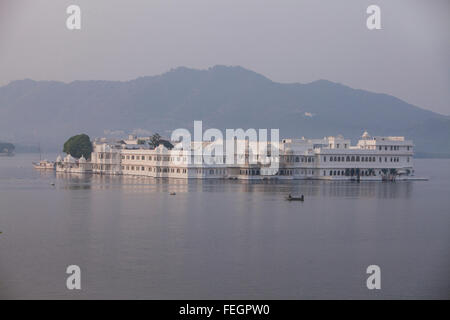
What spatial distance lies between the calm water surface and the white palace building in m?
16.8

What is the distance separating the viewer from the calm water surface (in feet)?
75.3

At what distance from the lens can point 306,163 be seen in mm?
71188

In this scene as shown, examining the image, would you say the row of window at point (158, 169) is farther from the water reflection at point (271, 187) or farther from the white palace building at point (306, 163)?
the water reflection at point (271, 187)

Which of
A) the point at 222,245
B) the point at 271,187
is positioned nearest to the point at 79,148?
the point at 271,187

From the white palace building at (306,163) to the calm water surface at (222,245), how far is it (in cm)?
1681

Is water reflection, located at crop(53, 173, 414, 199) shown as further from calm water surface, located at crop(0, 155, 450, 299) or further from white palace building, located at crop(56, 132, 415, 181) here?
calm water surface, located at crop(0, 155, 450, 299)

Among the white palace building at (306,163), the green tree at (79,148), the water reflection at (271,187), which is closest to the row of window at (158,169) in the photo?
the white palace building at (306,163)

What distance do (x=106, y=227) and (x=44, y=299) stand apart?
12845 millimetres

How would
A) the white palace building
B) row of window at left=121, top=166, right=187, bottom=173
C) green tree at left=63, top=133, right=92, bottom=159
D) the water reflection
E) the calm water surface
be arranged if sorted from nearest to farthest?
1. the calm water surface
2. the water reflection
3. the white palace building
4. row of window at left=121, top=166, right=187, bottom=173
5. green tree at left=63, top=133, right=92, bottom=159

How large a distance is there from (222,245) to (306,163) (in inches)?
1657

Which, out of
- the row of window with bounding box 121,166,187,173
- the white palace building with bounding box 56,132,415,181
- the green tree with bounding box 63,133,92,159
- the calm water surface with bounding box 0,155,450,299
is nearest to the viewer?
the calm water surface with bounding box 0,155,450,299

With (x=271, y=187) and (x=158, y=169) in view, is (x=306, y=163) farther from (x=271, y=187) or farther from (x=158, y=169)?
(x=158, y=169)

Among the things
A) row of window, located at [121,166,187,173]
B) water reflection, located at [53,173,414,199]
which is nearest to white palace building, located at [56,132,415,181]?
row of window, located at [121,166,187,173]
